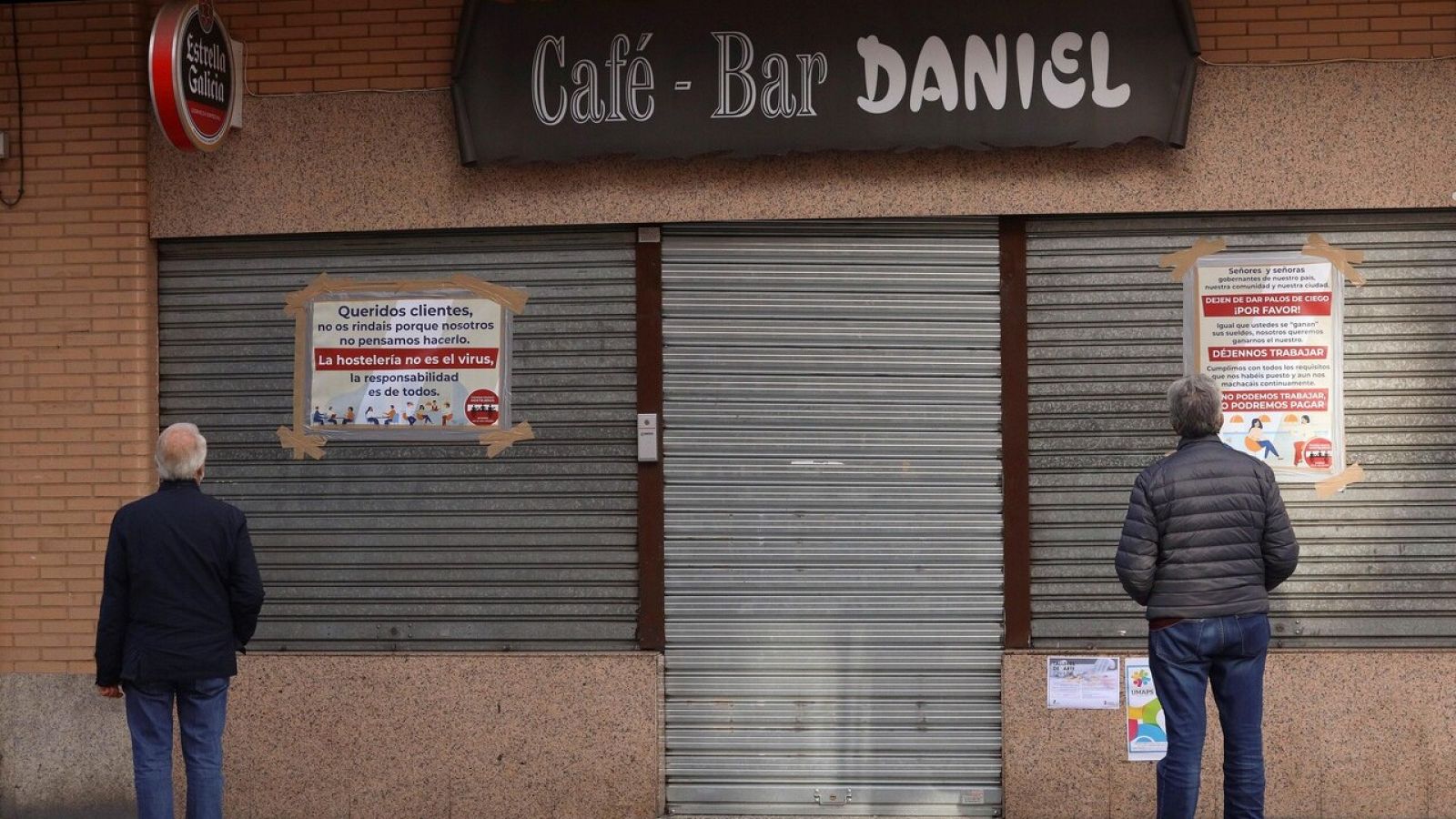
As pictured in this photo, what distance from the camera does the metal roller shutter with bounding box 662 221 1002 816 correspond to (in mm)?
7078

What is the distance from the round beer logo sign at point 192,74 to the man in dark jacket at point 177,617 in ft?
5.77

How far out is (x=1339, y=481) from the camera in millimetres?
6930

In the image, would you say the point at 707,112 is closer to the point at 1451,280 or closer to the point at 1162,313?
the point at 1162,313

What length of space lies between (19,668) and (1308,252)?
6.79 meters

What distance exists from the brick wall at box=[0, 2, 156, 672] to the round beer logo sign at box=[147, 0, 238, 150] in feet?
1.84

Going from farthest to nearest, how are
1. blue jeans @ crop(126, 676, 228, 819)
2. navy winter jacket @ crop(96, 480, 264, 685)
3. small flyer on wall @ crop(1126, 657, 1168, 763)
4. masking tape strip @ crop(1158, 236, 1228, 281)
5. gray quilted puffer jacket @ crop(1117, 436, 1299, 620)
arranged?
1. masking tape strip @ crop(1158, 236, 1228, 281)
2. small flyer on wall @ crop(1126, 657, 1168, 763)
3. blue jeans @ crop(126, 676, 228, 819)
4. navy winter jacket @ crop(96, 480, 264, 685)
5. gray quilted puffer jacket @ crop(1117, 436, 1299, 620)

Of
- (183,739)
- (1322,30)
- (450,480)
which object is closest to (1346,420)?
(1322,30)

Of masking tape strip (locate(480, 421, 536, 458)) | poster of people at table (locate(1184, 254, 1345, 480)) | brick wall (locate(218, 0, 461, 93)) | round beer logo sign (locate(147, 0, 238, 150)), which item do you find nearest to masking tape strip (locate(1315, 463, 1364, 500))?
poster of people at table (locate(1184, 254, 1345, 480))

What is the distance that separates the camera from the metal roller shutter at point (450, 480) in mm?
7242

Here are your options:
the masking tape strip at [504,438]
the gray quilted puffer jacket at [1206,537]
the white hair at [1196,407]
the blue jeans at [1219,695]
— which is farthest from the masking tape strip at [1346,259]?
the masking tape strip at [504,438]

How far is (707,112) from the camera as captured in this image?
23.2ft

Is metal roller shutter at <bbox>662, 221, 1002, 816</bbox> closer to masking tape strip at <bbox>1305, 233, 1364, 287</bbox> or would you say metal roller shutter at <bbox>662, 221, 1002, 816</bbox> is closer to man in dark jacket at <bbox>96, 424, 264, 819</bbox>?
masking tape strip at <bbox>1305, 233, 1364, 287</bbox>

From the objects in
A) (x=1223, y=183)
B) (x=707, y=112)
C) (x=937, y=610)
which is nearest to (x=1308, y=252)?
(x=1223, y=183)

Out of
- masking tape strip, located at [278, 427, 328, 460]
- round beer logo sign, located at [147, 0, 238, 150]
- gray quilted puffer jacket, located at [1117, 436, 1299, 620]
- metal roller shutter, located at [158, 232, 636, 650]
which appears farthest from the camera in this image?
masking tape strip, located at [278, 427, 328, 460]
